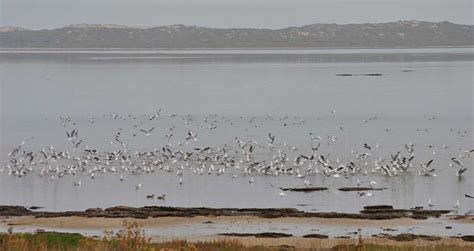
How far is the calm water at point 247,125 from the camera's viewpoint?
25.2 metres

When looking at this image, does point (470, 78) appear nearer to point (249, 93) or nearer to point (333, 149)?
point (249, 93)

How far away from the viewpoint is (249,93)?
68.2 metres

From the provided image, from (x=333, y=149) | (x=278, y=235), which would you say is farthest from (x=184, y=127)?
(x=278, y=235)

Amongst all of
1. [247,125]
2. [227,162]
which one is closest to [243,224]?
[227,162]

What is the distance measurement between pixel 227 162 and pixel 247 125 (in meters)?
14.3

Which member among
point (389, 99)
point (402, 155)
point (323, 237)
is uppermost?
point (389, 99)

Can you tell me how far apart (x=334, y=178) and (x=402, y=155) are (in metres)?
5.87

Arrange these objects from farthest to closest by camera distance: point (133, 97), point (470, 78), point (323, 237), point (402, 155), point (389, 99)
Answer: point (470, 78) < point (133, 97) < point (389, 99) < point (402, 155) < point (323, 237)

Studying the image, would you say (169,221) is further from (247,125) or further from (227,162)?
(247,125)

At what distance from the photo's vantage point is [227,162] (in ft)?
98.7

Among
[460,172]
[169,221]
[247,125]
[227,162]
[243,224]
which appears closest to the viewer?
[243,224]

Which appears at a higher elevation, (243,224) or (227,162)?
(227,162)

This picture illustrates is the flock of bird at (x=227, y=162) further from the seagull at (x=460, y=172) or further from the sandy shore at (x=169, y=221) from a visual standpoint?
the sandy shore at (x=169, y=221)

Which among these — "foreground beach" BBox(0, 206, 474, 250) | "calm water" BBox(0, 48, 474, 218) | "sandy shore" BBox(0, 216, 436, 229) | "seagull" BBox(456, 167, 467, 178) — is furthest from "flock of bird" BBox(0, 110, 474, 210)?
"sandy shore" BBox(0, 216, 436, 229)
